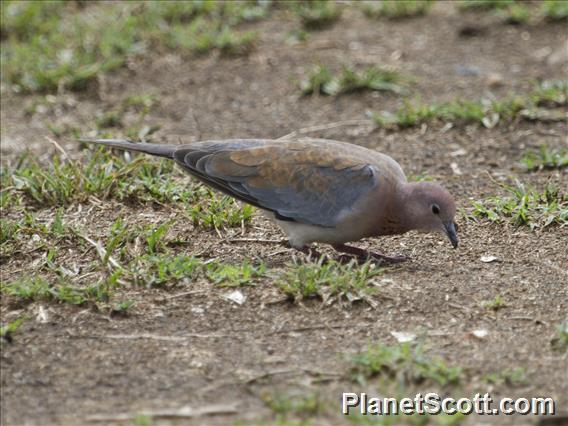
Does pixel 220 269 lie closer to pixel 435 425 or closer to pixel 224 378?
pixel 224 378

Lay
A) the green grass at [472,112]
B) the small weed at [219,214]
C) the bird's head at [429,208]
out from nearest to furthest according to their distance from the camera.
A: 1. the bird's head at [429,208]
2. the small weed at [219,214]
3. the green grass at [472,112]

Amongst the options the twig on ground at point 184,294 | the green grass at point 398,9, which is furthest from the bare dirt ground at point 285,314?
the green grass at point 398,9

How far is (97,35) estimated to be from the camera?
8.48 metres

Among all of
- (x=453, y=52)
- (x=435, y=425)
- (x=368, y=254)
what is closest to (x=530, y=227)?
(x=368, y=254)

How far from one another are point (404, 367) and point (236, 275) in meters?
1.07

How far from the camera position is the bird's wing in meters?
4.95

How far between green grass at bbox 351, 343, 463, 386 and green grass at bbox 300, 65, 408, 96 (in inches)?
151

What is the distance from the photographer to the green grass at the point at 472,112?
6934mm

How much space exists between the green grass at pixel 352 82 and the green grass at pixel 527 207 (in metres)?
1.98

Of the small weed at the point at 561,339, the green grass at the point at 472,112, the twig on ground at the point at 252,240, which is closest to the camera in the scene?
the small weed at the point at 561,339

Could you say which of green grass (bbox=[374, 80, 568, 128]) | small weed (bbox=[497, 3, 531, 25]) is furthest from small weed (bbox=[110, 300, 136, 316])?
small weed (bbox=[497, 3, 531, 25])

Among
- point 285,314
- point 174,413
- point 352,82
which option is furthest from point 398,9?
point 174,413

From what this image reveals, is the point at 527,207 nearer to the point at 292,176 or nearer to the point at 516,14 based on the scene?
the point at 292,176

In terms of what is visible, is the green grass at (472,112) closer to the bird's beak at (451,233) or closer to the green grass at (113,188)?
the green grass at (113,188)
